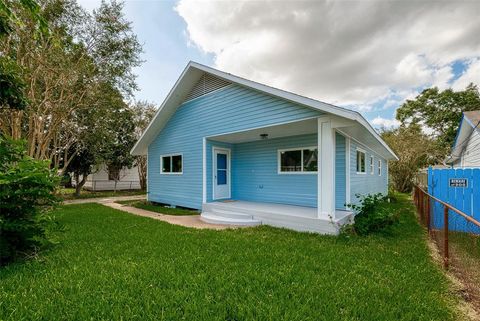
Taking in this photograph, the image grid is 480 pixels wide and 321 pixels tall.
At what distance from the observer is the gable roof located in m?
5.53

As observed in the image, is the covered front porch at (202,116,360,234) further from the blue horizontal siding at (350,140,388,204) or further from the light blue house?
the blue horizontal siding at (350,140,388,204)

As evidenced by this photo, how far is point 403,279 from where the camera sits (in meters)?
3.34

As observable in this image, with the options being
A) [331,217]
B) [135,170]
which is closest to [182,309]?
[331,217]

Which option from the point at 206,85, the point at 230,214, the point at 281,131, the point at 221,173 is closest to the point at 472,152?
the point at 281,131

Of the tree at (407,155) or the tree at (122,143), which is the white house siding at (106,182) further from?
the tree at (407,155)

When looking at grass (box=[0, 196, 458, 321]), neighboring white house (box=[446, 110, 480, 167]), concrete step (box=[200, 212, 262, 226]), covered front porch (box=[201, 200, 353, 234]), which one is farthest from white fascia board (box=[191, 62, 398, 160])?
neighboring white house (box=[446, 110, 480, 167])

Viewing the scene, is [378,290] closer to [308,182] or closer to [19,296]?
[19,296]

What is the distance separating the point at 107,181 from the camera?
71.7 ft

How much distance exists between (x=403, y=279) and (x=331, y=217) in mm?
2444

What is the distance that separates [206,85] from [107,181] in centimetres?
1780

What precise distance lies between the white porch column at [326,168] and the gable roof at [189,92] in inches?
20.0

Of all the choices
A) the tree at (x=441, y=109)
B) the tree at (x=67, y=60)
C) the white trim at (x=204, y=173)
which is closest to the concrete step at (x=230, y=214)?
the white trim at (x=204, y=173)

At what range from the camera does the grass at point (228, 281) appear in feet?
8.25

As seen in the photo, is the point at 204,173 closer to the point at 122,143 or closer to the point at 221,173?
A: the point at 221,173
